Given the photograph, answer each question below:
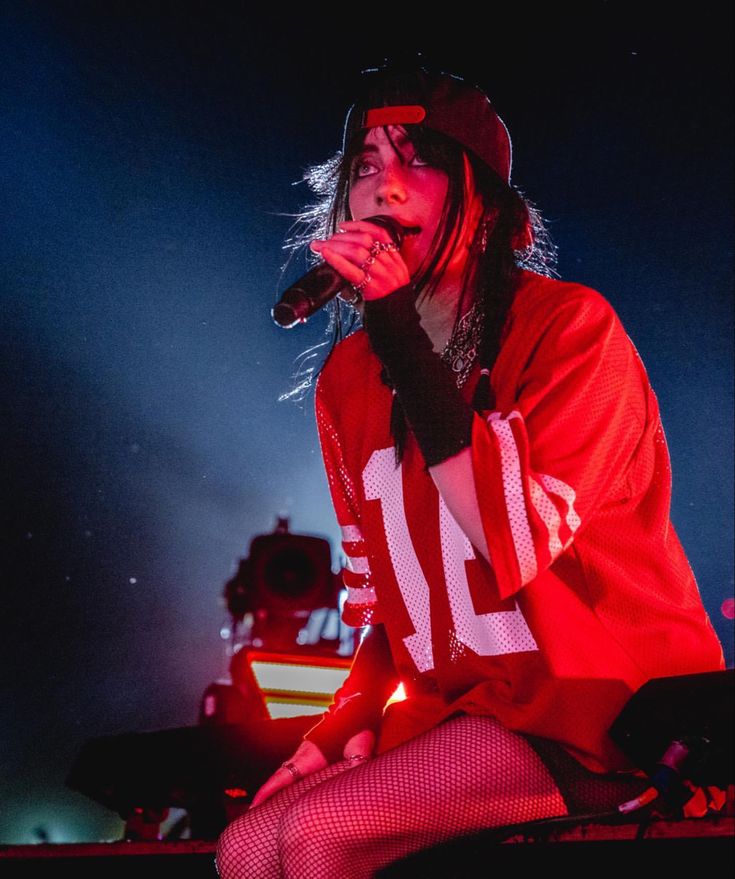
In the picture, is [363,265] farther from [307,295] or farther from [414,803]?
[414,803]

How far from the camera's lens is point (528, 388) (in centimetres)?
107

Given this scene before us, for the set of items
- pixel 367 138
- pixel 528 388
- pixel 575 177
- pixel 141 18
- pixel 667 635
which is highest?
pixel 141 18

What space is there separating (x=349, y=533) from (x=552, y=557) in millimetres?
562

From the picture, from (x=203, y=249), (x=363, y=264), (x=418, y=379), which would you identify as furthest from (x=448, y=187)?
(x=203, y=249)

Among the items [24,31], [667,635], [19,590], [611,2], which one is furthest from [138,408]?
[667,635]

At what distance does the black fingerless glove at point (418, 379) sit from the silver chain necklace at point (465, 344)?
0.74ft

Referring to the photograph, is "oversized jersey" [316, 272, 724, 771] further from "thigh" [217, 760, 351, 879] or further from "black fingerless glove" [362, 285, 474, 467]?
"thigh" [217, 760, 351, 879]

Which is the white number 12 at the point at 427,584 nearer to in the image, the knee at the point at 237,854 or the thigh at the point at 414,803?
the thigh at the point at 414,803

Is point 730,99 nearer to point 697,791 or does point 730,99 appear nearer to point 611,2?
point 611,2

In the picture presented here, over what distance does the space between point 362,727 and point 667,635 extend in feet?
1.59

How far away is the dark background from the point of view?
8.73 feet

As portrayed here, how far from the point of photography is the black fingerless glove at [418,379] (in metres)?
0.98

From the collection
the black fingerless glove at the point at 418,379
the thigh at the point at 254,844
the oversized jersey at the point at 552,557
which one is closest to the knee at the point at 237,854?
the thigh at the point at 254,844

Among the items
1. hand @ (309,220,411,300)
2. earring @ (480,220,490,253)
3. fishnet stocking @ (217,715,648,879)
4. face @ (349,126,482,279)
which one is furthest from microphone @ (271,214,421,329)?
fishnet stocking @ (217,715,648,879)
